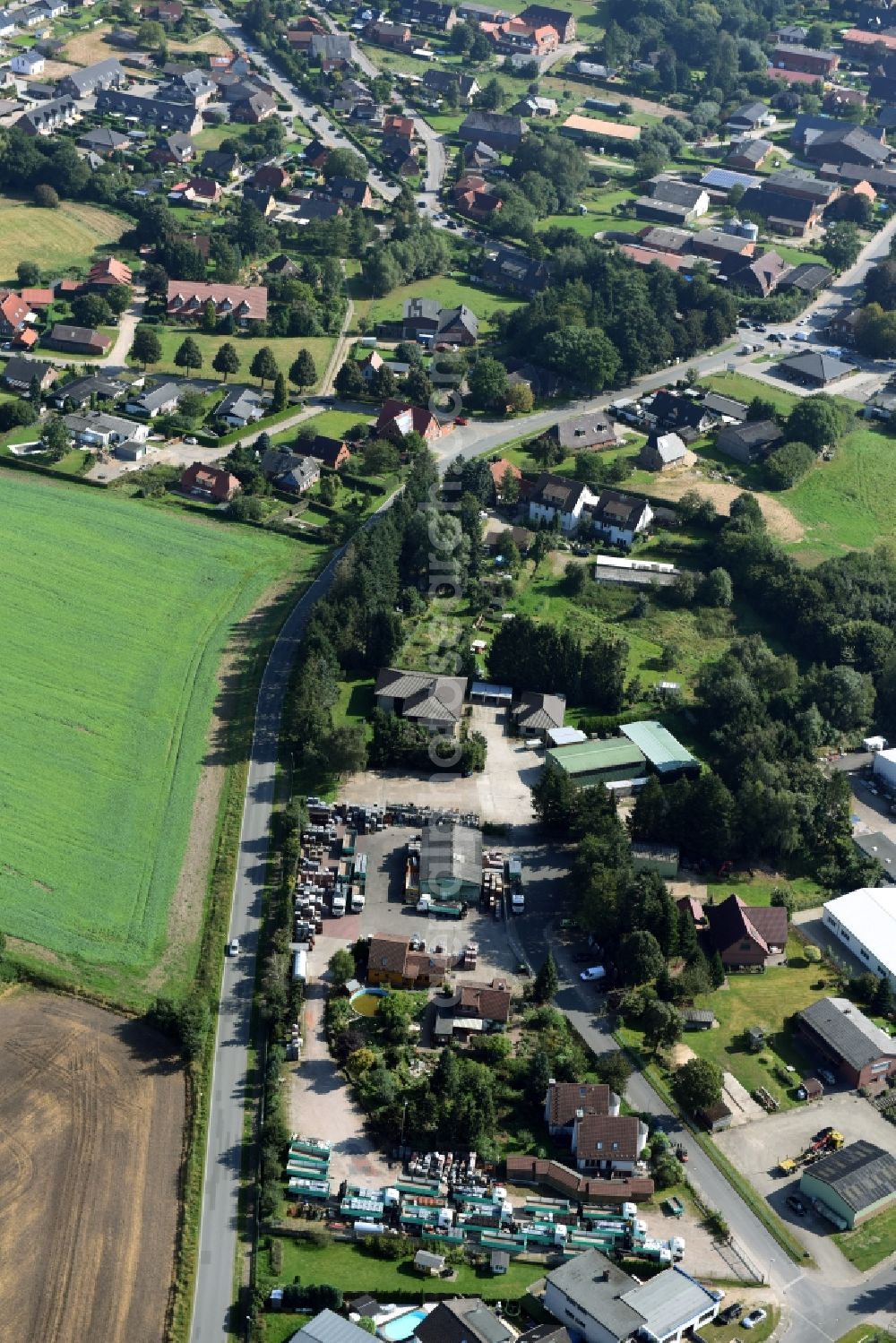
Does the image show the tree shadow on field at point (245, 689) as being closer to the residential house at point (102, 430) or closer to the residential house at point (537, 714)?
the residential house at point (537, 714)

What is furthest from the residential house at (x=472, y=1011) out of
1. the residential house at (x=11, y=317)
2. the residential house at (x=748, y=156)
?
the residential house at (x=748, y=156)

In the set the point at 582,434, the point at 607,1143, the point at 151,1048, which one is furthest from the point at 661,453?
the point at 151,1048

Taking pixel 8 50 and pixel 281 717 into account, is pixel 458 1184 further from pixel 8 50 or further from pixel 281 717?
pixel 8 50

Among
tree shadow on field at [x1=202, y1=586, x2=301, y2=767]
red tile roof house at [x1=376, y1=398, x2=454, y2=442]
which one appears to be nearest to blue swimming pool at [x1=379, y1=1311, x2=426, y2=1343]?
tree shadow on field at [x1=202, y1=586, x2=301, y2=767]

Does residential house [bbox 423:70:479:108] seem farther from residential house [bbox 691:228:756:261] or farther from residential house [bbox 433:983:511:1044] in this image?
residential house [bbox 433:983:511:1044]

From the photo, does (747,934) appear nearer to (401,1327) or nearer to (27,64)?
(401,1327)
